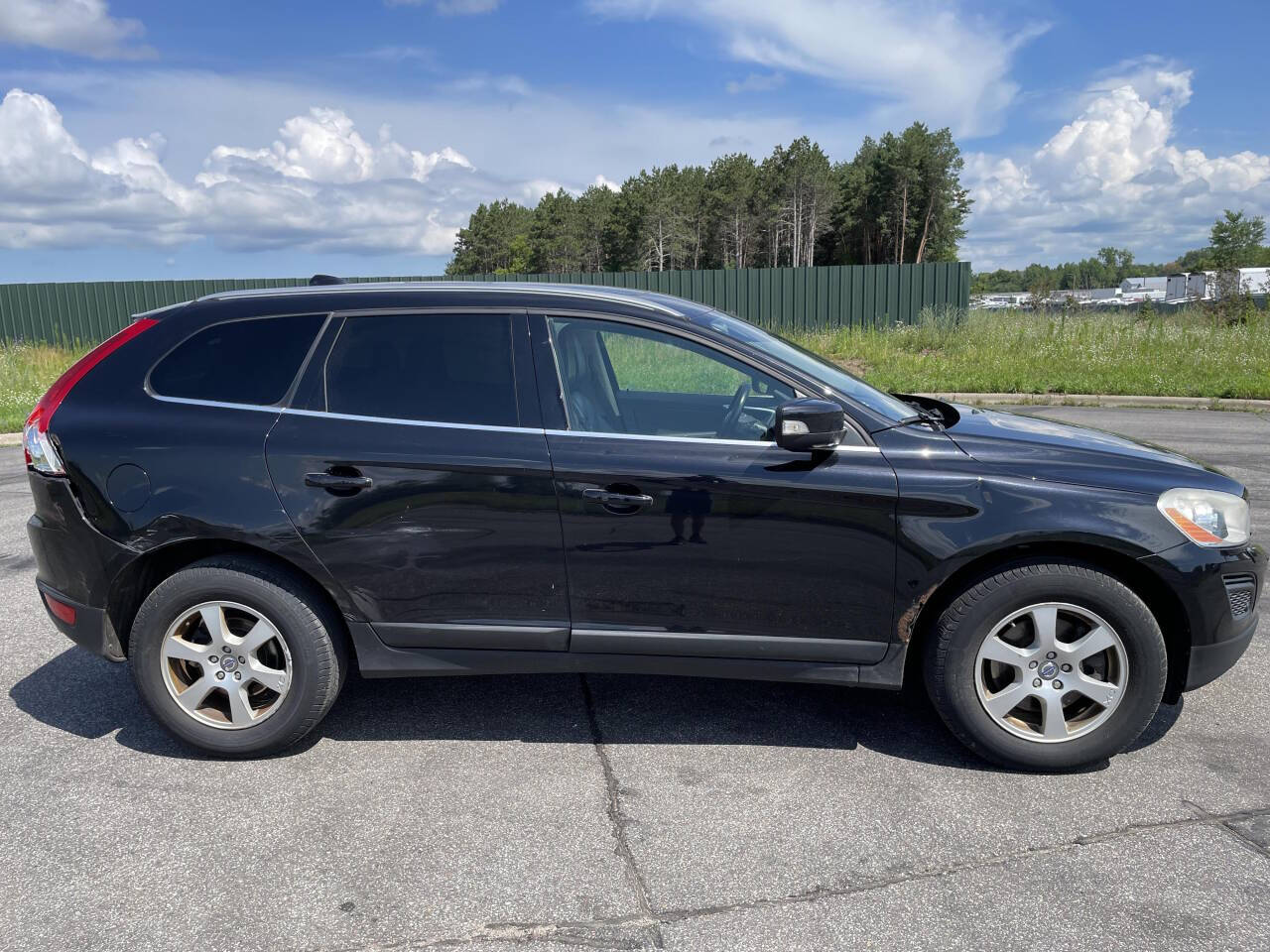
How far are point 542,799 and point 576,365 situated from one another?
1607 millimetres

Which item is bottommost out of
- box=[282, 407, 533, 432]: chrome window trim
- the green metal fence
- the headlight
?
the headlight

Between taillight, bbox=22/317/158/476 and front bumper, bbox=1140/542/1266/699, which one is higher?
taillight, bbox=22/317/158/476

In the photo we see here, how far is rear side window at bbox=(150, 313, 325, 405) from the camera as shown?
3.69 meters

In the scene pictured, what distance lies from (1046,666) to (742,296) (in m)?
24.7

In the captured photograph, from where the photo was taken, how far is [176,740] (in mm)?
3789

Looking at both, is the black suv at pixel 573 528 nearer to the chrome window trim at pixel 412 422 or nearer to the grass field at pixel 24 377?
the chrome window trim at pixel 412 422

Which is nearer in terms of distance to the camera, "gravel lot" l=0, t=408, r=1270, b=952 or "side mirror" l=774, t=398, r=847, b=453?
"gravel lot" l=0, t=408, r=1270, b=952

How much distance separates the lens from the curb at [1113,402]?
1445 centimetres

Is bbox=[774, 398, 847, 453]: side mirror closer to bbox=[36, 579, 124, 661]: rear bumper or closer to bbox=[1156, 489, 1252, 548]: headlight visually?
bbox=[1156, 489, 1252, 548]: headlight

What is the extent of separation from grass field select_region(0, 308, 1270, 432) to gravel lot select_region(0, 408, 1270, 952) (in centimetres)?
1247

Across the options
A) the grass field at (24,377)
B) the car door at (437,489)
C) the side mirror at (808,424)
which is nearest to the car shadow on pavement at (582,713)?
the car door at (437,489)

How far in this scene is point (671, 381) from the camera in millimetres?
3955

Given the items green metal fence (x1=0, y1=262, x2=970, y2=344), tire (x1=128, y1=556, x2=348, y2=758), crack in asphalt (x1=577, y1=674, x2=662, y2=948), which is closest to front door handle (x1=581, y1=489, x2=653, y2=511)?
crack in asphalt (x1=577, y1=674, x2=662, y2=948)

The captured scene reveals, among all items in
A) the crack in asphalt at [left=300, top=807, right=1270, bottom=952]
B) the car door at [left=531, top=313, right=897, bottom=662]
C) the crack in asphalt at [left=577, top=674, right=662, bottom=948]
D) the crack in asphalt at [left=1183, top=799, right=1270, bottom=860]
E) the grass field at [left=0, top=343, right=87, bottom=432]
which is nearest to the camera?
the crack in asphalt at [left=300, top=807, right=1270, bottom=952]
